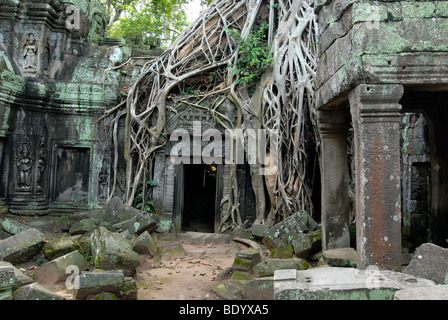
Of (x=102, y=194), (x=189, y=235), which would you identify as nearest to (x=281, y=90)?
(x=189, y=235)

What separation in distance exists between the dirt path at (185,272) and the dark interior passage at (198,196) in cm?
316

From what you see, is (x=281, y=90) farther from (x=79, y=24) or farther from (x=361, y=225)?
(x=79, y=24)

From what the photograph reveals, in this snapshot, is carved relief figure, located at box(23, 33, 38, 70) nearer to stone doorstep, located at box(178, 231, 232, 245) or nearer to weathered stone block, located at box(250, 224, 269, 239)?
stone doorstep, located at box(178, 231, 232, 245)

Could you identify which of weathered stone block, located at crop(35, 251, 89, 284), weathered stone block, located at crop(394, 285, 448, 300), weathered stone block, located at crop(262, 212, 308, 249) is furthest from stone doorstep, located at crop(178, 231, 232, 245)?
weathered stone block, located at crop(394, 285, 448, 300)

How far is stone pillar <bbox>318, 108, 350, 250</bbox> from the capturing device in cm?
405

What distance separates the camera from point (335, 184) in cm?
408

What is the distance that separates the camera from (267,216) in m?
6.59

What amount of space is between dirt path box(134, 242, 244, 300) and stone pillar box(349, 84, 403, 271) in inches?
69.2

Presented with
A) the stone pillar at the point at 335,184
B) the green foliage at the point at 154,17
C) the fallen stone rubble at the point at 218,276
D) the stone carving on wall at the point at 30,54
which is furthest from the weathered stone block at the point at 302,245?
the green foliage at the point at 154,17

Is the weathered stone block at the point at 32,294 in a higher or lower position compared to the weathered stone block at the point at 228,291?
higher

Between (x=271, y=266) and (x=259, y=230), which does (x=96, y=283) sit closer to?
(x=271, y=266)

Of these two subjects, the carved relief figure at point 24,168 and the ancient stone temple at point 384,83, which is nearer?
the ancient stone temple at point 384,83

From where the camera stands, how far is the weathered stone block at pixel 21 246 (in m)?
4.16

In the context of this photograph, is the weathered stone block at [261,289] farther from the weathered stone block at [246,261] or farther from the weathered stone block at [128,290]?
the weathered stone block at [128,290]
